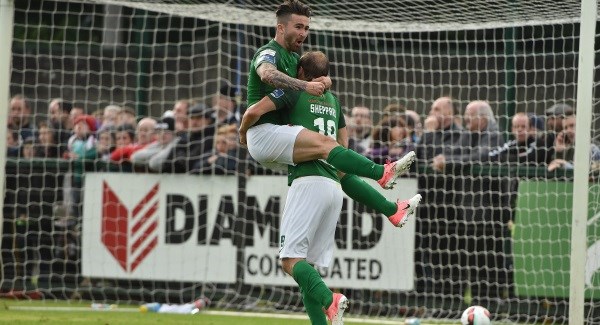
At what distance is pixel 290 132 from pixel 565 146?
5.16 metres

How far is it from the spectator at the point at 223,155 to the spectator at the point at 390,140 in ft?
4.79

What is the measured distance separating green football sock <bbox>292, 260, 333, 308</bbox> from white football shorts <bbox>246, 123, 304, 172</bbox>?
2.29 feet

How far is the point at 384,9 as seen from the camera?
12586 mm

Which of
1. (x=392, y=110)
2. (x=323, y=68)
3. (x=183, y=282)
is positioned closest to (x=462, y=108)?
(x=392, y=110)

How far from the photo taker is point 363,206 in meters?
13.4

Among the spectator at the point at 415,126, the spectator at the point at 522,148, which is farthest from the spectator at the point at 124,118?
the spectator at the point at 522,148

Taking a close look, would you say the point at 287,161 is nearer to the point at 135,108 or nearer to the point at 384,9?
the point at 384,9

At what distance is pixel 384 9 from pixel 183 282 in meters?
3.62

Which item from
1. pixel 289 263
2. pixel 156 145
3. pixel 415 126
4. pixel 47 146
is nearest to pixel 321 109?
pixel 289 263

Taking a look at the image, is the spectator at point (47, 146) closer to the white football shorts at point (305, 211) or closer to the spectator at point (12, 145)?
the spectator at point (12, 145)

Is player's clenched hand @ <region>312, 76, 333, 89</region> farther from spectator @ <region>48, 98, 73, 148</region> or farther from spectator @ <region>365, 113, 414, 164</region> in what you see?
spectator @ <region>48, 98, 73, 148</region>

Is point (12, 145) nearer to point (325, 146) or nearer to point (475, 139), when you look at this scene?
point (475, 139)

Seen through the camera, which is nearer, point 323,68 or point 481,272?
point 323,68

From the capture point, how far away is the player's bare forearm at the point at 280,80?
8.20 metres
